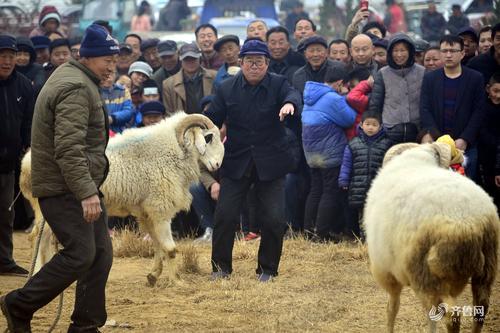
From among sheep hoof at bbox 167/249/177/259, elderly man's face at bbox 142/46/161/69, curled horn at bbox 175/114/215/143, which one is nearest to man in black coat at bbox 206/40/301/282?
curled horn at bbox 175/114/215/143

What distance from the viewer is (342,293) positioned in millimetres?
8508

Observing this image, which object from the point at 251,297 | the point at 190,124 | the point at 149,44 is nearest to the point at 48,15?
the point at 149,44

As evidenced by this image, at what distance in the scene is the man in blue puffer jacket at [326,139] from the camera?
10.9 m

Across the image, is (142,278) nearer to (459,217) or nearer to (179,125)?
(179,125)

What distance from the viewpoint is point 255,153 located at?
909 cm

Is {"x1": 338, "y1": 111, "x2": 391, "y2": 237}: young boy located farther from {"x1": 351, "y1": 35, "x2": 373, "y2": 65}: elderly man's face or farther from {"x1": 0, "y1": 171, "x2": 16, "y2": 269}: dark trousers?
{"x1": 0, "y1": 171, "x2": 16, "y2": 269}: dark trousers

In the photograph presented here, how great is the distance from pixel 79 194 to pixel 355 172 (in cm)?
492

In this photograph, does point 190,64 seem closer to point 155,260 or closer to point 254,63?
point 254,63

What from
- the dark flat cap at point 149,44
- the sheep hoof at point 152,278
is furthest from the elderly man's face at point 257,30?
the sheep hoof at point 152,278

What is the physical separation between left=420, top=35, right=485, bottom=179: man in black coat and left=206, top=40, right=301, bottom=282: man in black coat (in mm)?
1828

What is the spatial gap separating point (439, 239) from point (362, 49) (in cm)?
610

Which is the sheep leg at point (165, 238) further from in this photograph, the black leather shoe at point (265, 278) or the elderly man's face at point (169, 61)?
the elderly man's face at point (169, 61)

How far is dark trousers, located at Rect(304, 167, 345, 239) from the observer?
11.0 metres

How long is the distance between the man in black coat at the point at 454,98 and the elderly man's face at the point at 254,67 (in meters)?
2.13
